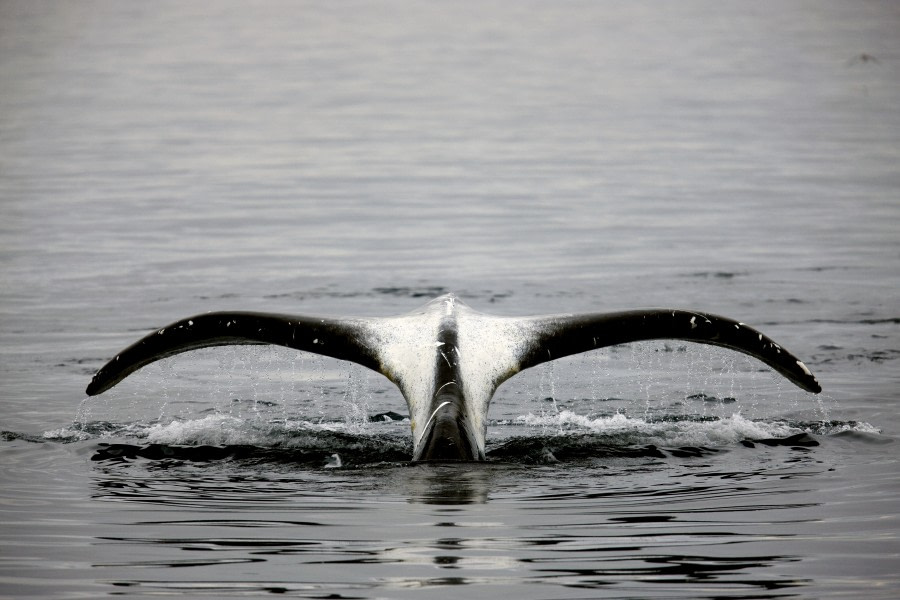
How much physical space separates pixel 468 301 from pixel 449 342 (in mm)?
6725

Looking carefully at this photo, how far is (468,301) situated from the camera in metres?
15.2

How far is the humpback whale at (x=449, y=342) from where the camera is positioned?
8.27 m

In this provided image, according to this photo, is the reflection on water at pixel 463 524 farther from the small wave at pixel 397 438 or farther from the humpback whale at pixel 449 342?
the humpback whale at pixel 449 342

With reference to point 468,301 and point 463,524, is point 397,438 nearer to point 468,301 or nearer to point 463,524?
point 463,524

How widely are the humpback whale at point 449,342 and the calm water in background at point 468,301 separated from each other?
0.51 metres

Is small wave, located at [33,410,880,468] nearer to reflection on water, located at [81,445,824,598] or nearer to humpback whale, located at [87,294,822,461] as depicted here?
reflection on water, located at [81,445,824,598]

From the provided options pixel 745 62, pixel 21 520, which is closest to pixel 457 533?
pixel 21 520

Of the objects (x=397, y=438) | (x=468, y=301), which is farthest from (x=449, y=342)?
(x=468, y=301)

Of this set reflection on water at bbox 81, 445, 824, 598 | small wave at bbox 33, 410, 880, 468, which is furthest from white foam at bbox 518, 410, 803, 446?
reflection on water at bbox 81, 445, 824, 598

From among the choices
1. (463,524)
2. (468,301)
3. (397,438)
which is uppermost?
(468,301)

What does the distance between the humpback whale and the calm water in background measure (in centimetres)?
51

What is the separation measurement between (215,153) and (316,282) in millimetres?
12936

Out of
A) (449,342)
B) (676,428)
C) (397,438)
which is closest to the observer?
(449,342)

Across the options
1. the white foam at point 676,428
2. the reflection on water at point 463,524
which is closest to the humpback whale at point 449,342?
the reflection on water at point 463,524
